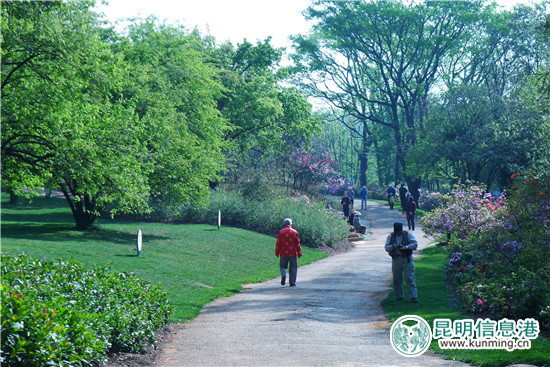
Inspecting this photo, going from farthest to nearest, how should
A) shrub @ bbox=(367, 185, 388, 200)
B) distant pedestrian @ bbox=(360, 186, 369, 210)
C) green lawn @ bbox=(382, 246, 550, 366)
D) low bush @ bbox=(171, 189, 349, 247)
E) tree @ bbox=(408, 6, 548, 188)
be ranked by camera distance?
1. shrub @ bbox=(367, 185, 388, 200)
2. distant pedestrian @ bbox=(360, 186, 369, 210)
3. tree @ bbox=(408, 6, 548, 188)
4. low bush @ bbox=(171, 189, 349, 247)
5. green lawn @ bbox=(382, 246, 550, 366)

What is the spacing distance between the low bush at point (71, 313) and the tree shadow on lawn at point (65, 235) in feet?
34.5

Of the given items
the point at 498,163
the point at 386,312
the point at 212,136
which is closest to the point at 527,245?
the point at 386,312

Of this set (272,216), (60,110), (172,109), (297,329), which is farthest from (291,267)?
(272,216)

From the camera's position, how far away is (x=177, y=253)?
2119cm

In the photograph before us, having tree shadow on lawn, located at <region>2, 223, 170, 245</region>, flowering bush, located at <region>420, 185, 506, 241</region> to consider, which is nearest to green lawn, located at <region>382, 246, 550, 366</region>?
flowering bush, located at <region>420, 185, 506, 241</region>

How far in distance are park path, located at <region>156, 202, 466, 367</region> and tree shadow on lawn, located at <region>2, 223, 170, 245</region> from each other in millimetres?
7025

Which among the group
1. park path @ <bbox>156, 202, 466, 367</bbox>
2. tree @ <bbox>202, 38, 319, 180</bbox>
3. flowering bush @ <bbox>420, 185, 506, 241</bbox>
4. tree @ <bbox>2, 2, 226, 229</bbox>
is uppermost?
tree @ <bbox>202, 38, 319, 180</bbox>

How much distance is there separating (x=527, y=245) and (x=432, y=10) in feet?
111

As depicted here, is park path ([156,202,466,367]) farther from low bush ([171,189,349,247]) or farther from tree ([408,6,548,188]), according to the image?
tree ([408,6,548,188])

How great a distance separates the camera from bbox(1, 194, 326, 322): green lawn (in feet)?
52.5

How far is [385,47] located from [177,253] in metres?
33.1

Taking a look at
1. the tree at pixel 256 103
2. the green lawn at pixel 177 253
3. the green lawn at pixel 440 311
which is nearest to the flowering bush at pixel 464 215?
the green lawn at pixel 440 311

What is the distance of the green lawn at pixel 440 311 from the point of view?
832cm

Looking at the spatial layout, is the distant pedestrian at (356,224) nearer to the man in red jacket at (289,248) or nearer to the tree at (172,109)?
the tree at (172,109)
